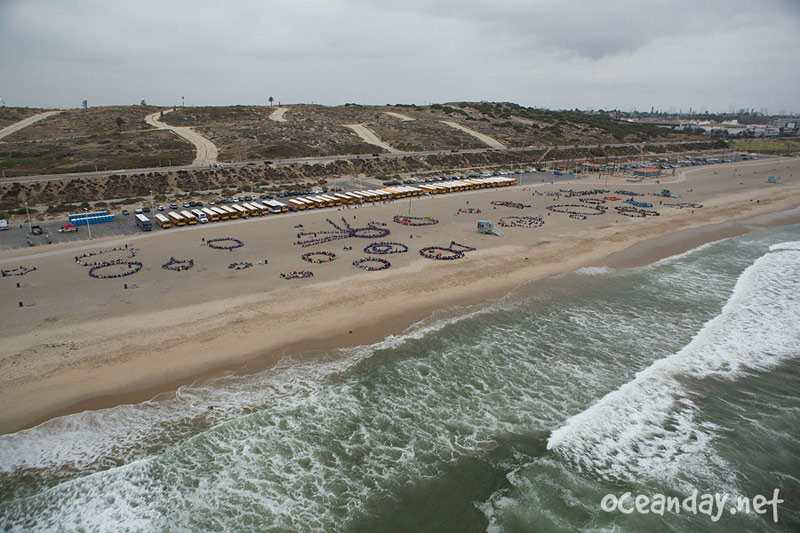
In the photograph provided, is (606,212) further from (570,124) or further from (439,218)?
(570,124)

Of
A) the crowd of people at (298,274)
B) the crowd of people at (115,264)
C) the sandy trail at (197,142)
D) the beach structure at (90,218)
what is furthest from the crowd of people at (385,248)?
the sandy trail at (197,142)

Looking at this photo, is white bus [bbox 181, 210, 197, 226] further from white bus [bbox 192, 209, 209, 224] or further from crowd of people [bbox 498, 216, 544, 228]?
crowd of people [bbox 498, 216, 544, 228]

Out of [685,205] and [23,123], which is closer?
[685,205]

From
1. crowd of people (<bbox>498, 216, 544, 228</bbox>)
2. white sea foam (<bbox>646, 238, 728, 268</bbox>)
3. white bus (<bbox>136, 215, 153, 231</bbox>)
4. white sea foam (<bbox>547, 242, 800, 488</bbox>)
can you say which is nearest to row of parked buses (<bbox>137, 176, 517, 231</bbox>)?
white bus (<bbox>136, 215, 153, 231</bbox>)

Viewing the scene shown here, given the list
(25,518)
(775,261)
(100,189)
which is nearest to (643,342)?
(775,261)

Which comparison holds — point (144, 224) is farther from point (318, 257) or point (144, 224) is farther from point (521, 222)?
point (521, 222)

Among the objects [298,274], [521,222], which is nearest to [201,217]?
[298,274]
